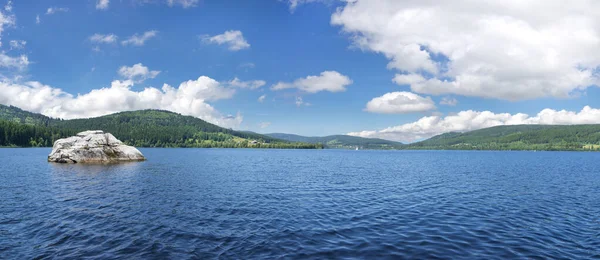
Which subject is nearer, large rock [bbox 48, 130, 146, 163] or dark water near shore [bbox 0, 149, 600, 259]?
dark water near shore [bbox 0, 149, 600, 259]

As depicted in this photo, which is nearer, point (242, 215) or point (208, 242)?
point (208, 242)

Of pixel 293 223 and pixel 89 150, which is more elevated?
pixel 89 150

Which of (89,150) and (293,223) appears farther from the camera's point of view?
(89,150)

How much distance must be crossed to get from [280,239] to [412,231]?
10.2 m

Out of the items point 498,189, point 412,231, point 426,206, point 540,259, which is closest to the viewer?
point 540,259

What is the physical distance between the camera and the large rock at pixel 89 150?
83438 mm

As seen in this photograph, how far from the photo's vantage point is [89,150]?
84875 mm

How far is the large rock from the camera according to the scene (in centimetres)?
8344

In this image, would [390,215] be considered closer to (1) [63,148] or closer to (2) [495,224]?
(2) [495,224]

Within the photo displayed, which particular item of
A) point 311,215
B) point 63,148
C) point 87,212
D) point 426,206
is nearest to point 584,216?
point 426,206

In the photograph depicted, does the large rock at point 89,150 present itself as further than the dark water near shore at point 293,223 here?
Yes

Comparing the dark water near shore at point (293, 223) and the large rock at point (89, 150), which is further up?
the large rock at point (89, 150)

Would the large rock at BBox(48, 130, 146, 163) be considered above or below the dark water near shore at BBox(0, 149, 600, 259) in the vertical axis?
above

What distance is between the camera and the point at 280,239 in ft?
65.8
